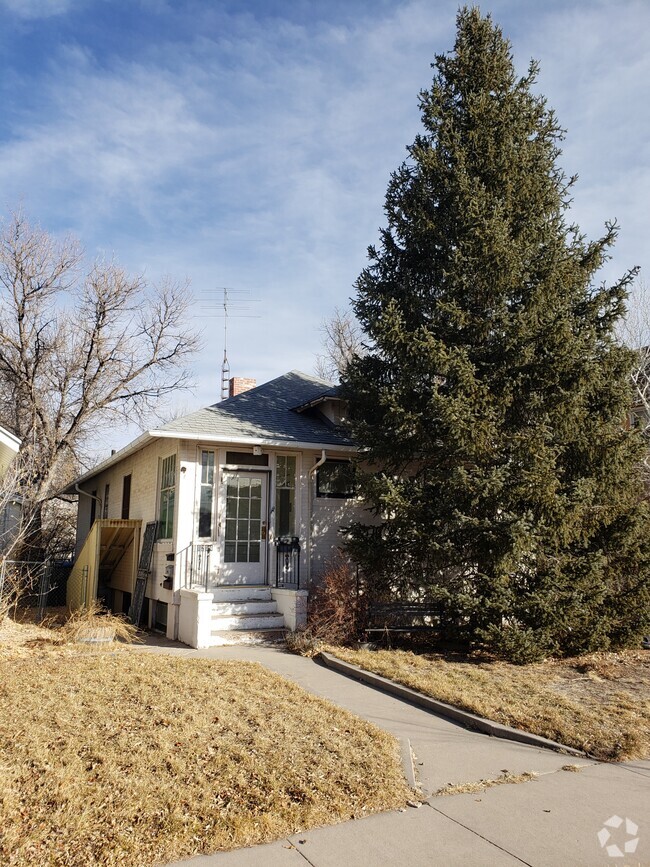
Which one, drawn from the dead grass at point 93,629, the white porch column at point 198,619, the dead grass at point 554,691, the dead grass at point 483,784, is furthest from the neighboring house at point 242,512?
the dead grass at point 483,784

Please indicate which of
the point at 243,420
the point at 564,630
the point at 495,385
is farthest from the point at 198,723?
the point at 243,420

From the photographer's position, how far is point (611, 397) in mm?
9609

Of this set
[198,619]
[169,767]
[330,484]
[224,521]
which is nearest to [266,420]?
[330,484]

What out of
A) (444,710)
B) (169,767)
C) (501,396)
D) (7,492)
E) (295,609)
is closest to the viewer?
(169,767)

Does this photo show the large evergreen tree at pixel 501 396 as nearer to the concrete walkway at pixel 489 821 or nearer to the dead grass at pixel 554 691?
the dead grass at pixel 554 691

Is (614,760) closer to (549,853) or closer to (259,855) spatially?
(549,853)

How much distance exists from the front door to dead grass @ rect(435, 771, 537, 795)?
731 cm

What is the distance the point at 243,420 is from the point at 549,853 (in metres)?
9.59

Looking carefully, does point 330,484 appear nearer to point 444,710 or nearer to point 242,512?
point 242,512

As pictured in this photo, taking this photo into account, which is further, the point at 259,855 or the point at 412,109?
the point at 412,109

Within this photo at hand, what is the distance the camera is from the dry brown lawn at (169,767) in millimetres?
3678

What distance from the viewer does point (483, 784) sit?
15.4ft

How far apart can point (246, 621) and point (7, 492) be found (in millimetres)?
5779

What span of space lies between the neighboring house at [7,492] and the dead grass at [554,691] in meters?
7.25
